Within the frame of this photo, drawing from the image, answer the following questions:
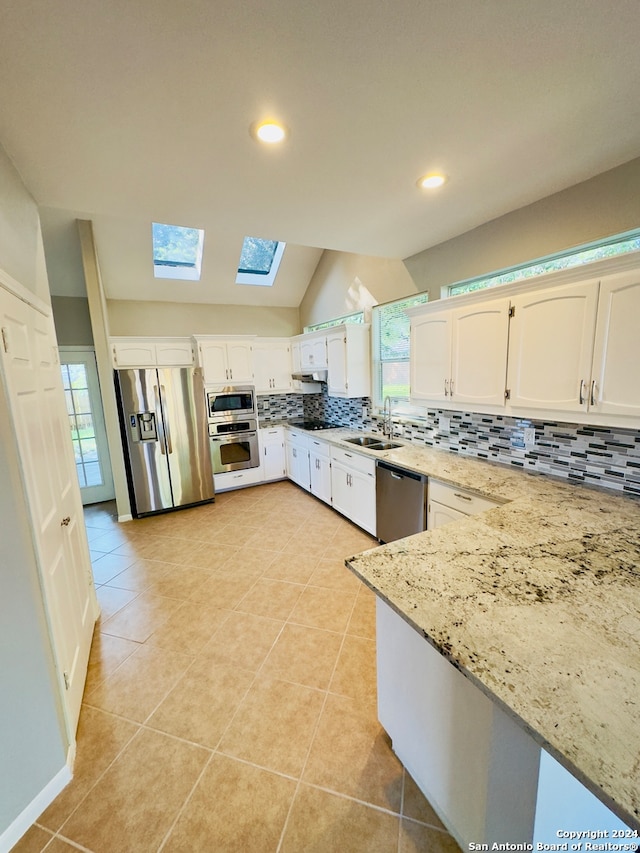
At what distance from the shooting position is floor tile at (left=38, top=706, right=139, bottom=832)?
130cm

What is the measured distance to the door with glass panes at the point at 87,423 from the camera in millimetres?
4273

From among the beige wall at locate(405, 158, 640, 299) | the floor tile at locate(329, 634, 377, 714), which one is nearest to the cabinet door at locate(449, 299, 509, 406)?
the beige wall at locate(405, 158, 640, 299)

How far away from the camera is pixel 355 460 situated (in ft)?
11.0

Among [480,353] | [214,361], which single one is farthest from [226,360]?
[480,353]

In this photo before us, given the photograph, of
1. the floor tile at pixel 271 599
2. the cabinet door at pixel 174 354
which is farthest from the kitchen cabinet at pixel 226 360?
the floor tile at pixel 271 599

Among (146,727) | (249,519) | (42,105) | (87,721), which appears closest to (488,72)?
(42,105)

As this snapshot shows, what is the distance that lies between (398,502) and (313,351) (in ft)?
8.00

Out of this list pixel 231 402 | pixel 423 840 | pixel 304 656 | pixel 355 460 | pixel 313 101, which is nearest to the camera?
pixel 423 840

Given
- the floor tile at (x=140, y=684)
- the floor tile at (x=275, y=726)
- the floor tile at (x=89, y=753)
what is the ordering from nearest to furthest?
the floor tile at (x=89, y=753) → the floor tile at (x=275, y=726) → the floor tile at (x=140, y=684)

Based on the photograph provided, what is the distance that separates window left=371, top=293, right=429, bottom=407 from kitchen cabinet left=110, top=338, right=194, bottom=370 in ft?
8.23

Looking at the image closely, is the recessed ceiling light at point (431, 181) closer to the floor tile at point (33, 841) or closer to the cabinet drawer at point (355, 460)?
the cabinet drawer at point (355, 460)

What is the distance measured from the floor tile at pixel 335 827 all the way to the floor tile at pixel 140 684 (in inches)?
34.9

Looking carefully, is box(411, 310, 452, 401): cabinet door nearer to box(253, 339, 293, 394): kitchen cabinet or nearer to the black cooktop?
the black cooktop

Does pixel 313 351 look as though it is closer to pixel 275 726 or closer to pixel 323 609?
pixel 323 609
